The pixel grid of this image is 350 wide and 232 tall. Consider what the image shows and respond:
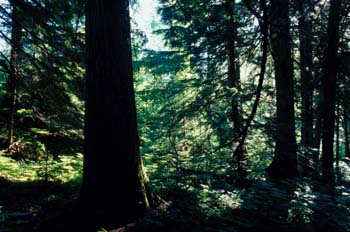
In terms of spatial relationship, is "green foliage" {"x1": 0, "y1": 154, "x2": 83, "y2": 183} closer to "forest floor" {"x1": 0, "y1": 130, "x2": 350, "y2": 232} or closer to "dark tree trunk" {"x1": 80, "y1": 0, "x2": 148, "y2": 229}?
"forest floor" {"x1": 0, "y1": 130, "x2": 350, "y2": 232}

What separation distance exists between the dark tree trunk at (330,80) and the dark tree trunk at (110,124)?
4.39 metres

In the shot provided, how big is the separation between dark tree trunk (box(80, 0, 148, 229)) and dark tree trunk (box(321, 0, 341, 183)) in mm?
4388

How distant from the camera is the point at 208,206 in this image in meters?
4.18

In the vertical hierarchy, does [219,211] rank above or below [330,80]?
below

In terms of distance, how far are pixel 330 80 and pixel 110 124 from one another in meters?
5.35

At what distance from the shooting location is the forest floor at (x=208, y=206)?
3576 mm

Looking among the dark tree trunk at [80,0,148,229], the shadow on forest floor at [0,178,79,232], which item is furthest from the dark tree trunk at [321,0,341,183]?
the shadow on forest floor at [0,178,79,232]

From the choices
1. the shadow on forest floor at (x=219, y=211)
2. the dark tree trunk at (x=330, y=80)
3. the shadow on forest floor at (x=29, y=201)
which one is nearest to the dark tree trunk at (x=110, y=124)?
the shadow on forest floor at (x=219, y=211)

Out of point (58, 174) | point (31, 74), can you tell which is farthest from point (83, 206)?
point (31, 74)

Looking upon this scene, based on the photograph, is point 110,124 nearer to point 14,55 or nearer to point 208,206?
point 208,206

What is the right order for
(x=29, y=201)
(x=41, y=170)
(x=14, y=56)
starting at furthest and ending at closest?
(x=14, y=56) < (x=41, y=170) < (x=29, y=201)

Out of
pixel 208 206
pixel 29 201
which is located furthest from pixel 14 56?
pixel 208 206

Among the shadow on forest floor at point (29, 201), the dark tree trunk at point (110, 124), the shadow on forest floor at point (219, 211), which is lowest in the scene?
the shadow on forest floor at point (29, 201)

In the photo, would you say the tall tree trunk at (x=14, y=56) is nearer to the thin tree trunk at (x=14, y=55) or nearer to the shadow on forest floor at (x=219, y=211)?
the thin tree trunk at (x=14, y=55)
